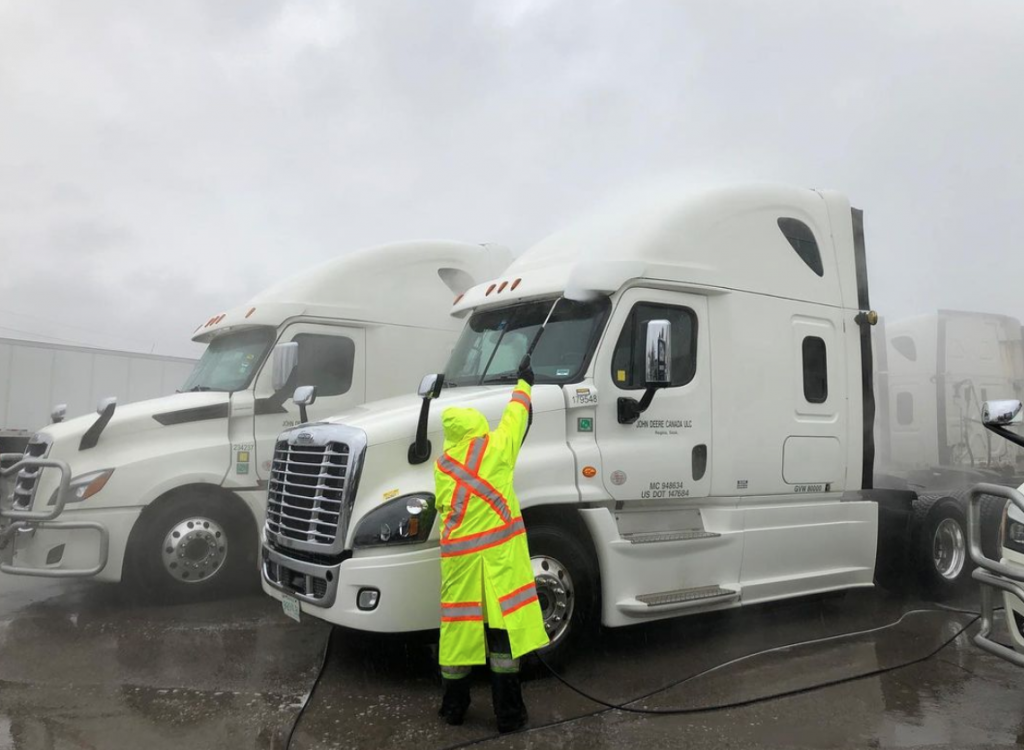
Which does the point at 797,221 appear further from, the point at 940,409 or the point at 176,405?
the point at 176,405

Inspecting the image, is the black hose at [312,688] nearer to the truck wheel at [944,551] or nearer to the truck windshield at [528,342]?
the truck windshield at [528,342]

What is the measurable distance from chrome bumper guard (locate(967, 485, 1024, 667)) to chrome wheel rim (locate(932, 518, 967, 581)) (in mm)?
2934

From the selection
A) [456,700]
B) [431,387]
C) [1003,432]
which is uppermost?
[431,387]

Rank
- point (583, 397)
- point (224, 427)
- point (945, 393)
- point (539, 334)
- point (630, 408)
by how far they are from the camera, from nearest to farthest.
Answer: point (583, 397)
point (630, 408)
point (539, 334)
point (224, 427)
point (945, 393)

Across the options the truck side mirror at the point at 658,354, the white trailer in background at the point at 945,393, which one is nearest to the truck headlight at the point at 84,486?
the truck side mirror at the point at 658,354

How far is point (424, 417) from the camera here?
4688 mm

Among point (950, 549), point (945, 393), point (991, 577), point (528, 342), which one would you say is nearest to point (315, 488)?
point (528, 342)

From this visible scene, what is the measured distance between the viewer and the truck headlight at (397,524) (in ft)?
14.7

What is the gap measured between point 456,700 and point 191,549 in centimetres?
342

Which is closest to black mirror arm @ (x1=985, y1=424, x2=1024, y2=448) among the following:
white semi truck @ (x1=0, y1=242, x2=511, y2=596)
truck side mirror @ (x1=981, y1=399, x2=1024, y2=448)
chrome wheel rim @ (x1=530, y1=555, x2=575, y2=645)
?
truck side mirror @ (x1=981, y1=399, x2=1024, y2=448)

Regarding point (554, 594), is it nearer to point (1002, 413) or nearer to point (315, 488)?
point (315, 488)

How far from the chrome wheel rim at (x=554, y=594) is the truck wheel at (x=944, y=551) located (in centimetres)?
387

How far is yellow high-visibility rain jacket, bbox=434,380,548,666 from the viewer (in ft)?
13.0

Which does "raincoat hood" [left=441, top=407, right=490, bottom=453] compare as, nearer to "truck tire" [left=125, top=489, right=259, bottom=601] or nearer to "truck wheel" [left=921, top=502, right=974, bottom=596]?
"truck tire" [left=125, top=489, right=259, bottom=601]
